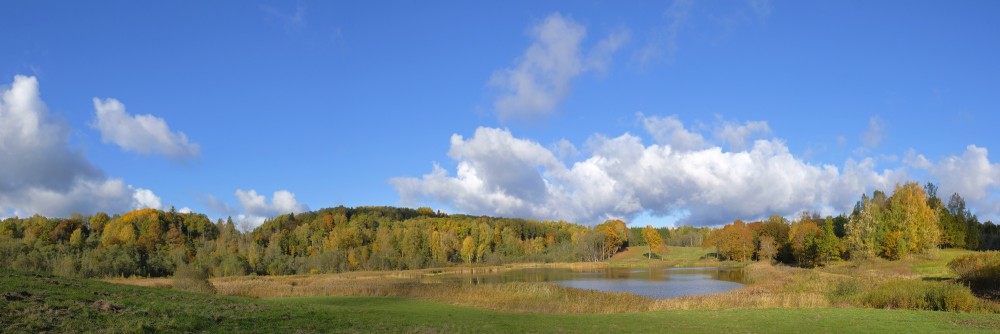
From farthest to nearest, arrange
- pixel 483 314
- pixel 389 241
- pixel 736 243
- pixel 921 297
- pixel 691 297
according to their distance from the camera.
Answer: pixel 389 241 → pixel 736 243 → pixel 691 297 → pixel 921 297 → pixel 483 314

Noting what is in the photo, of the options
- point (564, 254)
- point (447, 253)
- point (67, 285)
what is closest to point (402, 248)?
point (447, 253)

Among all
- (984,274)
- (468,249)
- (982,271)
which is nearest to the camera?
(984,274)

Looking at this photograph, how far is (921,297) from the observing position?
30.1 m

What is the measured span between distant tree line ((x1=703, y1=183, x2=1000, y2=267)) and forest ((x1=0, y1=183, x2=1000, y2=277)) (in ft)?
0.69

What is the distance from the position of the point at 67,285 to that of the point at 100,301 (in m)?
5.62

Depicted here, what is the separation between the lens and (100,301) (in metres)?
20.5

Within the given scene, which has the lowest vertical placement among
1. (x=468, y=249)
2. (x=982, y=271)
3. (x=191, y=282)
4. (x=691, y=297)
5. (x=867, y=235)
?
(x=468, y=249)

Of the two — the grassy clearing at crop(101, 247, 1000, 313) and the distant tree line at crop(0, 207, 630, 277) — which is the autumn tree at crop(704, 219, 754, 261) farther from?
the grassy clearing at crop(101, 247, 1000, 313)

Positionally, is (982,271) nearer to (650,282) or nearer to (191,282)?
(650,282)

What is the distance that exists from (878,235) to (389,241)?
9867 centimetres

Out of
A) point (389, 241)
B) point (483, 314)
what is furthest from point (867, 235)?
point (389, 241)

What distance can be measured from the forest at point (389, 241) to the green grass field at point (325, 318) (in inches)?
1528

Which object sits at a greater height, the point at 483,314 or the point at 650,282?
the point at 483,314

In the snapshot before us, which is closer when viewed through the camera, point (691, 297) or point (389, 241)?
point (691, 297)
